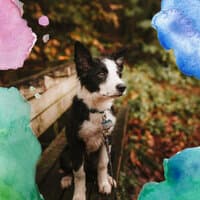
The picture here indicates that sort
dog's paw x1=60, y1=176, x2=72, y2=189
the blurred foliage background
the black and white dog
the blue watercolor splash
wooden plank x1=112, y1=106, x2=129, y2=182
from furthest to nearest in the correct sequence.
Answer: the blurred foliage background < wooden plank x1=112, y1=106, x2=129, y2=182 < dog's paw x1=60, y1=176, x2=72, y2=189 < the black and white dog < the blue watercolor splash

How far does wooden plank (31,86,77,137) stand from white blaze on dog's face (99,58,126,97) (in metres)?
0.58

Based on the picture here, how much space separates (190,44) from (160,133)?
14.3 feet

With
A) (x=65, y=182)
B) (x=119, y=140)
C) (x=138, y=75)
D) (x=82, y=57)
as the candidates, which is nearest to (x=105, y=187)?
(x=65, y=182)

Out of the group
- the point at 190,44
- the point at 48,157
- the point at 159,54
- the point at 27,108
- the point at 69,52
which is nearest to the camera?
the point at 190,44

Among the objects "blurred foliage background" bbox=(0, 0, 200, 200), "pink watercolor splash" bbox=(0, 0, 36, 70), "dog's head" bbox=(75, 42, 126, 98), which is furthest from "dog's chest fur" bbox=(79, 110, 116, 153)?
"blurred foliage background" bbox=(0, 0, 200, 200)

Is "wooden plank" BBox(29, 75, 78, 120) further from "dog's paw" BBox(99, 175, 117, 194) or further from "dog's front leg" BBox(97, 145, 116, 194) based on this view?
"dog's paw" BBox(99, 175, 117, 194)

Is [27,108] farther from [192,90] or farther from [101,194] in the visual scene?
[192,90]

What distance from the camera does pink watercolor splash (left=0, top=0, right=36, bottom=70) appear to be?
163cm

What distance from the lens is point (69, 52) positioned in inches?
253

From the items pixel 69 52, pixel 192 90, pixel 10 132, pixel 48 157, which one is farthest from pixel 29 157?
pixel 192 90

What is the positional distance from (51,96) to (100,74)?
3.35 ft

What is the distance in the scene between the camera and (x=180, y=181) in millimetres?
1570

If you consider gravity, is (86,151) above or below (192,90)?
above

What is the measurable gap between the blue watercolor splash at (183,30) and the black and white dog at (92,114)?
36.1 inches
